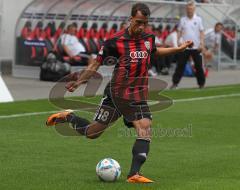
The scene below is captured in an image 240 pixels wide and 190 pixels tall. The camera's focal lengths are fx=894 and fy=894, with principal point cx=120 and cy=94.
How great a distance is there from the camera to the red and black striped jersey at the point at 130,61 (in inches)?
383

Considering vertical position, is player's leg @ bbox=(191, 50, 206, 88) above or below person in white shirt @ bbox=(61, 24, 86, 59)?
above

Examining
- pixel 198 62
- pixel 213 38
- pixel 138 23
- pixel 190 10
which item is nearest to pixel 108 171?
pixel 138 23

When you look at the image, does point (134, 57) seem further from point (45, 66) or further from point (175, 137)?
point (45, 66)

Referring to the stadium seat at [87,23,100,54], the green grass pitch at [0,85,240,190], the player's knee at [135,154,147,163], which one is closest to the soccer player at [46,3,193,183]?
the player's knee at [135,154,147,163]

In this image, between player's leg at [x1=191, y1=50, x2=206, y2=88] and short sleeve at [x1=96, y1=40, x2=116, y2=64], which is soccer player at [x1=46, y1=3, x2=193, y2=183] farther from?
player's leg at [x1=191, y1=50, x2=206, y2=88]

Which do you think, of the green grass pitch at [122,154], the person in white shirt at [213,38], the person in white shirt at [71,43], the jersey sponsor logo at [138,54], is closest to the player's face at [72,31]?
the person in white shirt at [71,43]

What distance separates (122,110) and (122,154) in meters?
1.81

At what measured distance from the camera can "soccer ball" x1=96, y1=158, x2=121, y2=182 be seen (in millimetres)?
9282

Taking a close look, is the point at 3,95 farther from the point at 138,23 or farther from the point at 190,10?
the point at 138,23

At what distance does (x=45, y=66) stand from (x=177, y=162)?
1424 centimetres

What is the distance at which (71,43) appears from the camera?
25.8 metres

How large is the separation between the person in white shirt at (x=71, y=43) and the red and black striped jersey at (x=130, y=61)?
1599 centimetres

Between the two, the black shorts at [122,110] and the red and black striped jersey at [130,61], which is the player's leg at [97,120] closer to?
the black shorts at [122,110]

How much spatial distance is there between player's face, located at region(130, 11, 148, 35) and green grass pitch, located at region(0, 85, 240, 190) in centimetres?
159
